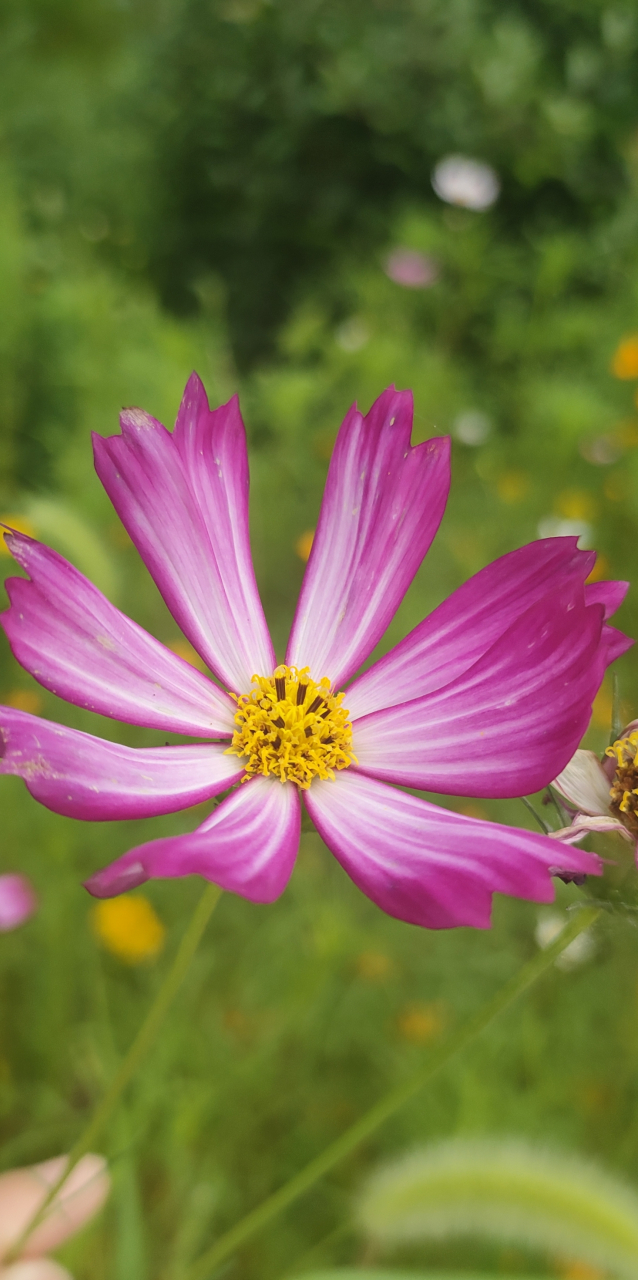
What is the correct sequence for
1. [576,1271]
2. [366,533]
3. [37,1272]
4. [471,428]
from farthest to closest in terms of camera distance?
[471,428] → [576,1271] → [37,1272] → [366,533]

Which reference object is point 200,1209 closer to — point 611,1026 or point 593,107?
point 611,1026

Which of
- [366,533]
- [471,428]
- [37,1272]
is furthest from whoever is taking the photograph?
[471,428]

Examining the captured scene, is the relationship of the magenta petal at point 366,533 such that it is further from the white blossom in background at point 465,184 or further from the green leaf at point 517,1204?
the white blossom in background at point 465,184

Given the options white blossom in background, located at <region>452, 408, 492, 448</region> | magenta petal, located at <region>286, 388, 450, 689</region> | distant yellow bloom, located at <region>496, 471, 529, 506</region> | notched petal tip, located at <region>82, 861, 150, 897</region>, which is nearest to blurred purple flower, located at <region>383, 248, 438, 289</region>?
white blossom in background, located at <region>452, 408, 492, 448</region>

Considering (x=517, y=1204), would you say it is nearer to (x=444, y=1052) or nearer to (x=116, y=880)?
(x=444, y=1052)

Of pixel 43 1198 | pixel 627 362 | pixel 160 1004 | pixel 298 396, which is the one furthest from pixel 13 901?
pixel 627 362

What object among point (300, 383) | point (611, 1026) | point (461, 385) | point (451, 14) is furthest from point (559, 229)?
point (611, 1026)

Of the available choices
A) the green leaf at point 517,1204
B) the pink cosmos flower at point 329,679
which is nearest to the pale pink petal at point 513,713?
the pink cosmos flower at point 329,679

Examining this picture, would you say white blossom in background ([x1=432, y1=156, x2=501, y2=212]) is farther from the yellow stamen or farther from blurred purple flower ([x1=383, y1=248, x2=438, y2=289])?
the yellow stamen

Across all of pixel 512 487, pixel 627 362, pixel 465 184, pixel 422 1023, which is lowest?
pixel 422 1023
